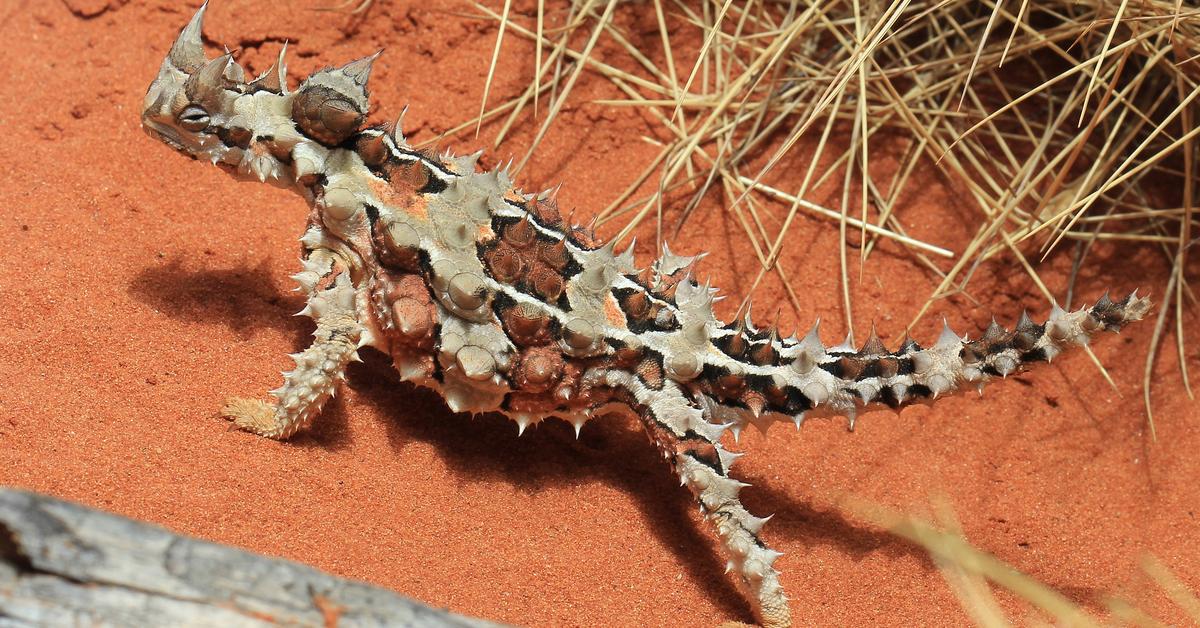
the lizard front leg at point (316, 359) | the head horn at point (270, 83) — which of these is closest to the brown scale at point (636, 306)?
the lizard front leg at point (316, 359)

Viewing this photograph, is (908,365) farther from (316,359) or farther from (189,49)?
(189,49)

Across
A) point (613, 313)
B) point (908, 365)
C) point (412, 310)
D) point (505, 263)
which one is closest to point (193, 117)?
point (412, 310)

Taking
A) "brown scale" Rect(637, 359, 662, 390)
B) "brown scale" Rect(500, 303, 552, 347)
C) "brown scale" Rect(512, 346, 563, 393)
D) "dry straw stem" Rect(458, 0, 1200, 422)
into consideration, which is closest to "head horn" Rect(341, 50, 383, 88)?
"brown scale" Rect(500, 303, 552, 347)

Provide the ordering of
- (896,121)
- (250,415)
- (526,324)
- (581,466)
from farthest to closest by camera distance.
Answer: (896,121)
(581,466)
(250,415)
(526,324)

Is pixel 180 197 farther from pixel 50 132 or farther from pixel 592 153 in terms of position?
pixel 592 153

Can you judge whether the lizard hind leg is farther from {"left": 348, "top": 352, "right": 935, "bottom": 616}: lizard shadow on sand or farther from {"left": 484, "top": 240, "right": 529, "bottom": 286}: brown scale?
{"left": 484, "top": 240, "right": 529, "bottom": 286}: brown scale

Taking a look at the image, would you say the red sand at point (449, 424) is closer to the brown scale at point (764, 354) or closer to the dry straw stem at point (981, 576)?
the dry straw stem at point (981, 576)
